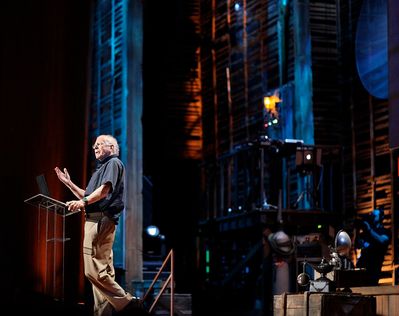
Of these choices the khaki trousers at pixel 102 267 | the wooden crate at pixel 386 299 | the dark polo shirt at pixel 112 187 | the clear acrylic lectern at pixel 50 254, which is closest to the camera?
the wooden crate at pixel 386 299

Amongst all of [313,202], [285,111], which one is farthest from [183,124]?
[313,202]

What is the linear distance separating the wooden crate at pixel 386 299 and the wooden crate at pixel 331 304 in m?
0.07

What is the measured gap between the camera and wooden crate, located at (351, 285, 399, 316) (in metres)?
8.81

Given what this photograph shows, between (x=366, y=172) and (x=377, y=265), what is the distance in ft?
7.89

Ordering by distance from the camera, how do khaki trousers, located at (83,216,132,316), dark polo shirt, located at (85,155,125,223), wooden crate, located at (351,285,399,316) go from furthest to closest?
dark polo shirt, located at (85,155,125,223), khaki trousers, located at (83,216,132,316), wooden crate, located at (351,285,399,316)

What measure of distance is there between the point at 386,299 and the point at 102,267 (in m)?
3.20

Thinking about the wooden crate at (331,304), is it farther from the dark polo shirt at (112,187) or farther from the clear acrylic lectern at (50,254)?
the clear acrylic lectern at (50,254)

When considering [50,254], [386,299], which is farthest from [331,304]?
[50,254]

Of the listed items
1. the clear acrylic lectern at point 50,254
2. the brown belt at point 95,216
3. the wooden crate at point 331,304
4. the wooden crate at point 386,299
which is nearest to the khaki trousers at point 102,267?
the brown belt at point 95,216

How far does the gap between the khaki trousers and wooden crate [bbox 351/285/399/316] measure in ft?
9.21

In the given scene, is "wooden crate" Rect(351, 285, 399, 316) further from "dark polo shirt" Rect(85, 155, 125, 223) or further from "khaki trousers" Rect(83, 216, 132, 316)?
"dark polo shirt" Rect(85, 155, 125, 223)

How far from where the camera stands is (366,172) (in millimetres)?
16016

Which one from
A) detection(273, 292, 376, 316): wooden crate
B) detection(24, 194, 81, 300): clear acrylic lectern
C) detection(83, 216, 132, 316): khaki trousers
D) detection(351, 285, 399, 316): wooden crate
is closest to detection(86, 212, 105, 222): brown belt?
detection(83, 216, 132, 316): khaki trousers

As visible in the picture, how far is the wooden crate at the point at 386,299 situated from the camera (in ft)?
28.9
